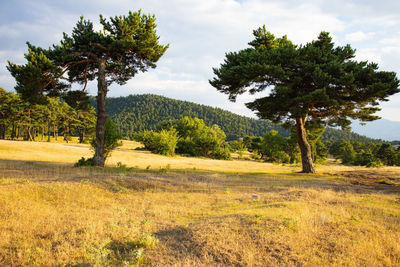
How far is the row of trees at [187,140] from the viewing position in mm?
51263

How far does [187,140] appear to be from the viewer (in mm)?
64375

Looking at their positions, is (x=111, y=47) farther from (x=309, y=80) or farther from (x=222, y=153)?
(x=222, y=153)

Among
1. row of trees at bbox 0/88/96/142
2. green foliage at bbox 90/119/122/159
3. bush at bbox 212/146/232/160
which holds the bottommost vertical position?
bush at bbox 212/146/232/160

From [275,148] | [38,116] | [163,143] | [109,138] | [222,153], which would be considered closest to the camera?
[109,138]

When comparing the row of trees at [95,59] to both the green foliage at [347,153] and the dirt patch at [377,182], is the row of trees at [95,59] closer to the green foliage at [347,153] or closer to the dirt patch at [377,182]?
the dirt patch at [377,182]

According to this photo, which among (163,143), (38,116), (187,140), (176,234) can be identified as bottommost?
(176,234)

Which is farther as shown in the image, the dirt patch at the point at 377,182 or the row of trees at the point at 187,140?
the row of trees at the point at 187,140

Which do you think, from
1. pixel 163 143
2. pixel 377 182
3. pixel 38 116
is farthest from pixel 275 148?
pixel 38 116

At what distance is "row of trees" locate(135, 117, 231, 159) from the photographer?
51.3 metres

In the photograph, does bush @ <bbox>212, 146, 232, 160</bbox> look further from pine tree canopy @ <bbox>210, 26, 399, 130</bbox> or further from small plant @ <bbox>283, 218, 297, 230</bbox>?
small plant @ <bbox>283, 218, 297, 230</bbox>

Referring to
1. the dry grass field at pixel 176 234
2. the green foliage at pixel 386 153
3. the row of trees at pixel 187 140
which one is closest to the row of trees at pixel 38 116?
the row of trees at pixel 187 140

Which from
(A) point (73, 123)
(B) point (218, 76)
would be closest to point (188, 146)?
(A) point (73, 123)

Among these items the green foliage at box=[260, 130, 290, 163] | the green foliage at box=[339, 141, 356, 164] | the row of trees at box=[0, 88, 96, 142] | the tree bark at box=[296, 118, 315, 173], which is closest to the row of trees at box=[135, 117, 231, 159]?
the green foliage at box=[260, 130, 290, 163]

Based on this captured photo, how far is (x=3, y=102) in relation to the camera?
181 feet
